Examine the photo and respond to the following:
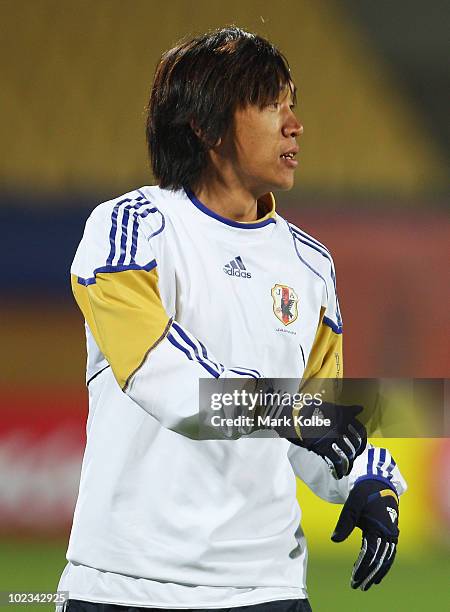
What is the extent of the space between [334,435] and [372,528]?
16 centimetres

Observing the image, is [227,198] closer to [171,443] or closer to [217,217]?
[217,217]

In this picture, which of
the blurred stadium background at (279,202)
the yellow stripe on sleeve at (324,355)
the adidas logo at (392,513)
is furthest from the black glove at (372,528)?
the blurred stadium background at (279,202)

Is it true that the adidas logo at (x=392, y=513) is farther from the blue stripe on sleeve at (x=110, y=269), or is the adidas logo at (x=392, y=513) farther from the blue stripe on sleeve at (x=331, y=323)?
the blue stripe on sleeve at (x=110, y=269)

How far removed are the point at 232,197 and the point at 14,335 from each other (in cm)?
237

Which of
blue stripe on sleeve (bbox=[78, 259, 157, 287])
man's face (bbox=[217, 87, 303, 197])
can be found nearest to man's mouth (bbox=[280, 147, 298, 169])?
man's face (bbox=[217, 87, 303, 197])

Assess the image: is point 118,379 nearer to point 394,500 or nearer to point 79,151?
point 394,500

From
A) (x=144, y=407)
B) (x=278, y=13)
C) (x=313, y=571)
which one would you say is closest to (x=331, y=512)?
(x=313, y=571)

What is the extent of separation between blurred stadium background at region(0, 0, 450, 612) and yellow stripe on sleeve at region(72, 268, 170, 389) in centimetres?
199

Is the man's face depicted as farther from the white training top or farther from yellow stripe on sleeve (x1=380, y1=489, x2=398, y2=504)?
yellow stripe on sleeve (x1=380, y1=489, x2=398, y2=504)

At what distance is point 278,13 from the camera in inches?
149

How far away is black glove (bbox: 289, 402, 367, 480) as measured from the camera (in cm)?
102

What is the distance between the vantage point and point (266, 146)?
1170mm

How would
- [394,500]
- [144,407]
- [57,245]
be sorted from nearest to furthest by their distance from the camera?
[144,407] < [394,500] < [57,245]

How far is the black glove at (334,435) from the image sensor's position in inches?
40.3
